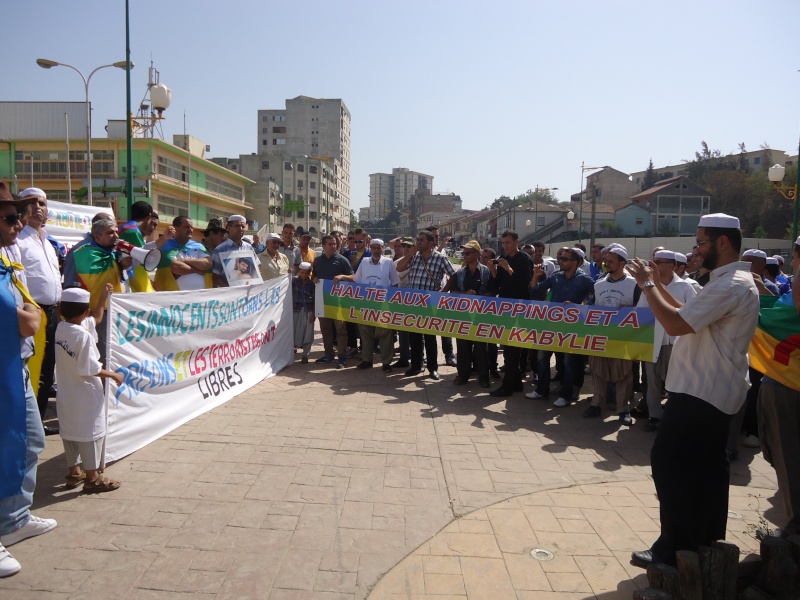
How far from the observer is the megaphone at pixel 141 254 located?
5141mm

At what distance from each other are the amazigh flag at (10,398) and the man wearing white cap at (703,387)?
3593mm

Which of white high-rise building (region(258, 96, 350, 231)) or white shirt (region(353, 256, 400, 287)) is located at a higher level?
white high-rise building (region(258, 96, 350, 231))

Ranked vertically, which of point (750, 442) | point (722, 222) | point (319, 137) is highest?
point (319, 137)

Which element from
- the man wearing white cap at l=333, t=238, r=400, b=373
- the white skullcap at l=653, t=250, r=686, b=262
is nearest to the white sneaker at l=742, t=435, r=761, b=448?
the white skullcap at l=653, t=250, r=686, b=262

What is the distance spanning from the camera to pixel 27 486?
11.7 feet

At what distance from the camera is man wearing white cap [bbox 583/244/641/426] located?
6.68 metres

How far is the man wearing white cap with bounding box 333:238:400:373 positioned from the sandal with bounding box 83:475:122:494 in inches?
195

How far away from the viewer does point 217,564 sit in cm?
332

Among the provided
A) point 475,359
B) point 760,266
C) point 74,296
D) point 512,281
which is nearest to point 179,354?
point 74,296

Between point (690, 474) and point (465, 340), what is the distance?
496 centimetres

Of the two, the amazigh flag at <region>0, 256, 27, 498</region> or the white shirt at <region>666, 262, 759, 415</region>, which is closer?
the white shirt at <region>666, 262, 759, 415</region>

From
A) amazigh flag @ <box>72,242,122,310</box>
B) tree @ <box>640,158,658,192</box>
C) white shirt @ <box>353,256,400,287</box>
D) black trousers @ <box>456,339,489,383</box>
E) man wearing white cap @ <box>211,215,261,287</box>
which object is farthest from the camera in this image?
tree @ <box>640,158,658,192</box>

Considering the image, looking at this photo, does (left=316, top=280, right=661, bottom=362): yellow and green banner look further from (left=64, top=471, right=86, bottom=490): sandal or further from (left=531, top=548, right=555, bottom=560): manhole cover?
(left=64, top=471, right=86, bottom=490): sandal

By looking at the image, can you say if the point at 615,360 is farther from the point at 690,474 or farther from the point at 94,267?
the point at 94,267
